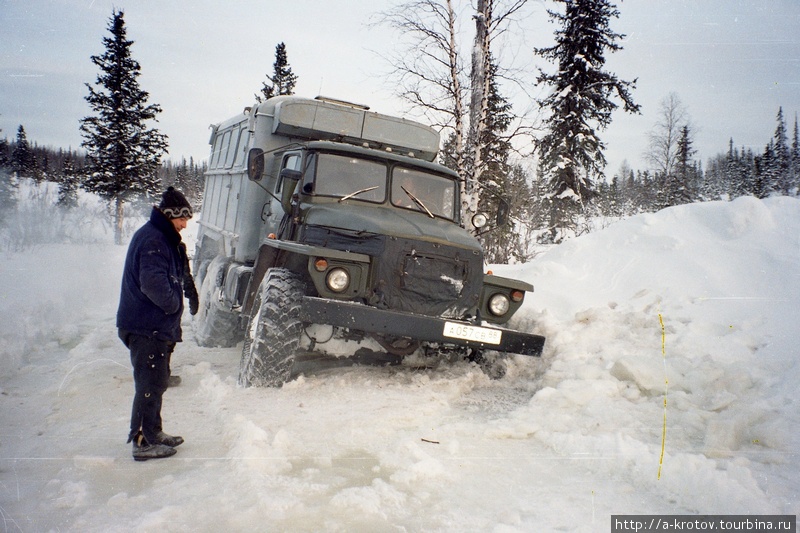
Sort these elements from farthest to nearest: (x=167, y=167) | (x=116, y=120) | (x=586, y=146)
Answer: (x=167, y=167)
(x=116, y=120)
(x=586, y=146)

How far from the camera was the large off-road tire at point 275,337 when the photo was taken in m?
4.77

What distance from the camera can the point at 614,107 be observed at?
22.9 m

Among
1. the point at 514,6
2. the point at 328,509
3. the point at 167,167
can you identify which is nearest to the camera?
the point at 328,509

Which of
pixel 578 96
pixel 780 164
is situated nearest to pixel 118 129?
pixel 578 96

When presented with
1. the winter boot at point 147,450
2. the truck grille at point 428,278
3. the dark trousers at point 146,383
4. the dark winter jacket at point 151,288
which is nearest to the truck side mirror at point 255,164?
the truck grille at point 428,278

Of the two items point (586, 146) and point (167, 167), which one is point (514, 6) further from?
point (167, 167)

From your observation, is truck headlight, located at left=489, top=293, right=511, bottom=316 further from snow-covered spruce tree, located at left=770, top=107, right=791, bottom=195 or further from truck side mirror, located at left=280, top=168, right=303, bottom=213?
snow-covered spruce tree, located at left=770, top=107, right=791, bottom=195

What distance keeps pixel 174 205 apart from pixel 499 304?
352 centimetres

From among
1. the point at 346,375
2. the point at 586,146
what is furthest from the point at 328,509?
the point at 586,146

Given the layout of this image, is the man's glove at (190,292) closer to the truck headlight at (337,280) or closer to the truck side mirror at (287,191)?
the truck headlight at (337,280)

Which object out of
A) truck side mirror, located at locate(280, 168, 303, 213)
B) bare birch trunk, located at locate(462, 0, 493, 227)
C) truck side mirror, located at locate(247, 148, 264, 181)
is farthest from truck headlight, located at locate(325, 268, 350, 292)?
bare birch trunk, located at locate(462, 0, 493, 227)

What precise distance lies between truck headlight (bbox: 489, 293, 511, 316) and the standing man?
3.31 metres

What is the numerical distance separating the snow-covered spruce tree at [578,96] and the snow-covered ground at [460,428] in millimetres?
15929

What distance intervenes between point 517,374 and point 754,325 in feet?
8.50
